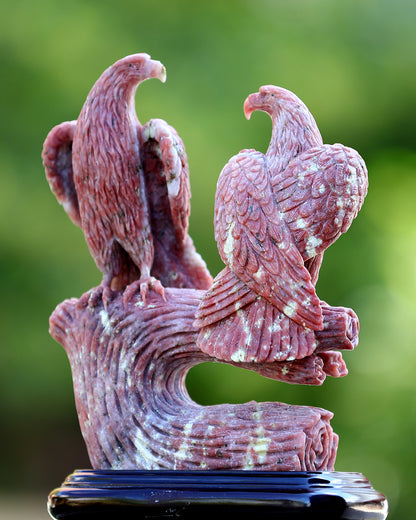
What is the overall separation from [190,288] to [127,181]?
12.3 inches

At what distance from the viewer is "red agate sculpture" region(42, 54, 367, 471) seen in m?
1.50

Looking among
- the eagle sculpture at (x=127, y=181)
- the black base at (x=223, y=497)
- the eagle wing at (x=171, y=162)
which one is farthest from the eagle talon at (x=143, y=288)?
the black base at (x=223, y=497)

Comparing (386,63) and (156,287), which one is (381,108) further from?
(156,287)

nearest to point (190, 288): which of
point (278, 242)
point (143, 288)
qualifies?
point (143, 288)

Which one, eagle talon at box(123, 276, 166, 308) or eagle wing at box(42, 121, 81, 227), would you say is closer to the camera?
eagle talon at box(123, 276, 166, 308)

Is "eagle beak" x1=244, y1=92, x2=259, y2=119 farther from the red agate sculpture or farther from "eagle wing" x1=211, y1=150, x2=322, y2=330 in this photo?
"eagle wing" x1=211, y1=150, x2=322, y2=330

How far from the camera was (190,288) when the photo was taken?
1872 millimetres

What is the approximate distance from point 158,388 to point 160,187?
48 centimetres

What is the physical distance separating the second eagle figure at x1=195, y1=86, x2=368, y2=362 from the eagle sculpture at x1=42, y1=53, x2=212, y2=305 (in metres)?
0.23

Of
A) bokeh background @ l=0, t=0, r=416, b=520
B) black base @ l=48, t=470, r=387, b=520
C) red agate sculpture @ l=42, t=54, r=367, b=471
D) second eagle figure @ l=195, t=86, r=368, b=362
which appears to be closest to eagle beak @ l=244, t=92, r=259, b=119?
red agate sculpture @ l=42, t=54, r=367, b=471

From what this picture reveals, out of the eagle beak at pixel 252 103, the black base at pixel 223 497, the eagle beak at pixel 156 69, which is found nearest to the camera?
the black base at pixel 223 497

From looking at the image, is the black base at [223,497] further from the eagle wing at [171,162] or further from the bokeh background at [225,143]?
the bokeh background at [225,143]

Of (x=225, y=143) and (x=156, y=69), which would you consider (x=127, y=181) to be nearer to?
(x=156, y=69)

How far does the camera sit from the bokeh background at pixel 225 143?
3066 mm
